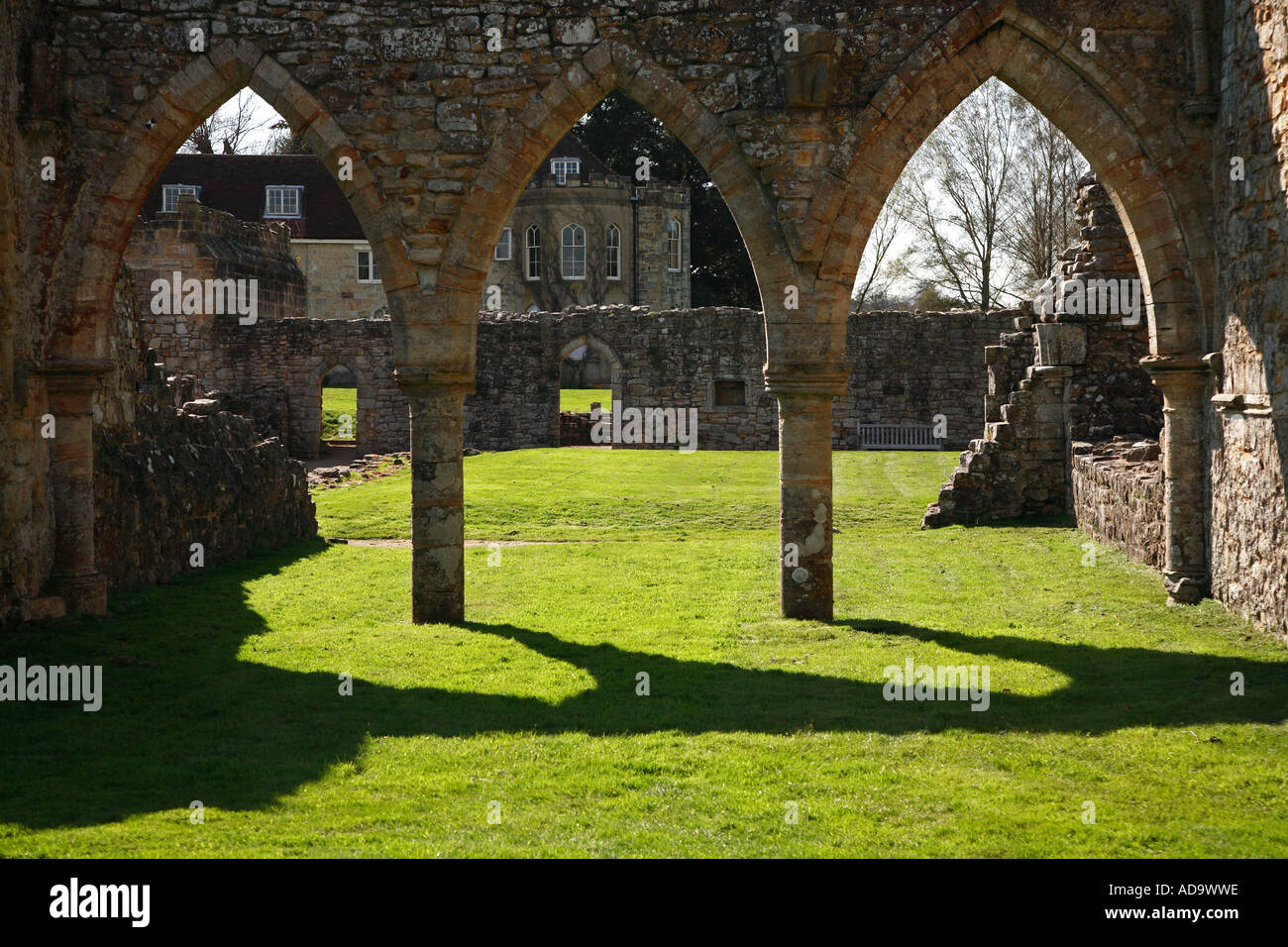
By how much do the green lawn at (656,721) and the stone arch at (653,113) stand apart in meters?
2.74

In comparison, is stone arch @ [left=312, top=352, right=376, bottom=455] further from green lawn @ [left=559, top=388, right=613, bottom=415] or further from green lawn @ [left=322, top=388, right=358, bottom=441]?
green lawn @ [left=559, top=388, right=613, bottom=415]

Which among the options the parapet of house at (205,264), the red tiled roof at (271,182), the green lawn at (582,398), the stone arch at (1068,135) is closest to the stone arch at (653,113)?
the stone arch at (1068,135)

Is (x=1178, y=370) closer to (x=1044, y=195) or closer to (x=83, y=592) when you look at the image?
(x=83, y=592)

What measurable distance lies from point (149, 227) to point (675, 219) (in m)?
19.4

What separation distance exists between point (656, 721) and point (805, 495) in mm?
3077

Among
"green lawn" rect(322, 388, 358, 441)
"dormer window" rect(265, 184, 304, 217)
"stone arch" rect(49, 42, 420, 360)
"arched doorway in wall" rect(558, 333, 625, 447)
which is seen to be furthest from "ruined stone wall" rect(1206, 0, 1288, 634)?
"dormer window" rect(265, 184, 304, 217)

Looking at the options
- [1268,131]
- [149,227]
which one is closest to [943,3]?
[1268,131]

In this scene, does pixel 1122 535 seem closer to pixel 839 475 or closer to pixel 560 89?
pixel 560 89

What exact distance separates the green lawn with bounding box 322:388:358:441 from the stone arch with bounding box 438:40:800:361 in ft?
69.4

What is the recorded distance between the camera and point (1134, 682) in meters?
7.34

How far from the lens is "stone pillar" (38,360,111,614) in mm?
9445

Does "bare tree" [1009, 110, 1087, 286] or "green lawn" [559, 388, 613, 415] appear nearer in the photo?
"bare tree" [1009, 110, 1087, 286]

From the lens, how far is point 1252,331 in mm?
8172

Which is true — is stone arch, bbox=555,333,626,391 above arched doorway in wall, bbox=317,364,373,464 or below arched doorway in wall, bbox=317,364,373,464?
above
